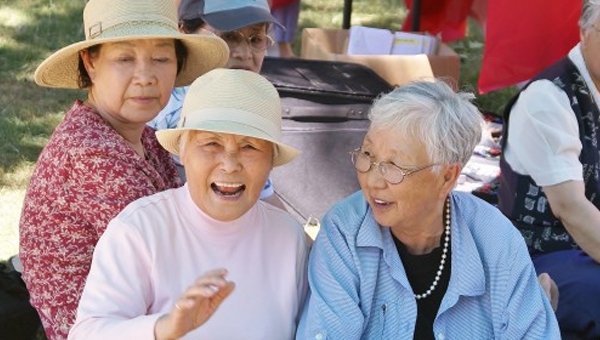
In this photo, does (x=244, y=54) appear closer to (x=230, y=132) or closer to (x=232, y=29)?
(x=232, y=29)

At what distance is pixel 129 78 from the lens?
2637mm

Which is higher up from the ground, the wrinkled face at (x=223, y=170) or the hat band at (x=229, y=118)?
the hat band at (x=229, y=118)

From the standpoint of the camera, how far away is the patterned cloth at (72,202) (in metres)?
2.50

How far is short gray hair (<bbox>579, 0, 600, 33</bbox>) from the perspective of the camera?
320 cm

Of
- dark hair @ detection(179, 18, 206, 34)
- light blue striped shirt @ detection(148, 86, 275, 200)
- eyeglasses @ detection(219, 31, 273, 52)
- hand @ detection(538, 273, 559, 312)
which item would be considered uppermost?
dark hair @ detection(179, 18, 206, 34)

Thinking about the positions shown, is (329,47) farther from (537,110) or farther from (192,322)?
(192,322)

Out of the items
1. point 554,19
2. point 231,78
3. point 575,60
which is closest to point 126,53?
point 231,78

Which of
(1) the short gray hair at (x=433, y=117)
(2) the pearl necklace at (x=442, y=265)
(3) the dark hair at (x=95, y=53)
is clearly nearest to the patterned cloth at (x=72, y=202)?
(3) the dark hair at (x=95, y=53)

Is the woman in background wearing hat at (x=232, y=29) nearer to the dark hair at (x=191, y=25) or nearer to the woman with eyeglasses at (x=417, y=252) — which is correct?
the dark hair at (x=191, y=25)

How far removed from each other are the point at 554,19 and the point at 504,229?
2.33 meters

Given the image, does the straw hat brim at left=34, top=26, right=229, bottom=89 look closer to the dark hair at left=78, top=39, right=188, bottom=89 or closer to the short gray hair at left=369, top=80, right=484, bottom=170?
the dark hair at left=78, top=39, right=188, bottom=89

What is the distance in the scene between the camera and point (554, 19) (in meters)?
4.71

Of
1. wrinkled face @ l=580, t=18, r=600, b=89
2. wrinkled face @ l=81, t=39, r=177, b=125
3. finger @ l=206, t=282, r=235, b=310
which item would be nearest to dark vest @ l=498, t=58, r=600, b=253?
wrinkled face @ l=580, t=18, r=600, b=89

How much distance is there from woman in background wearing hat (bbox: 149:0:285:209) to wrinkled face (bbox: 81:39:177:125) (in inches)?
22.7
